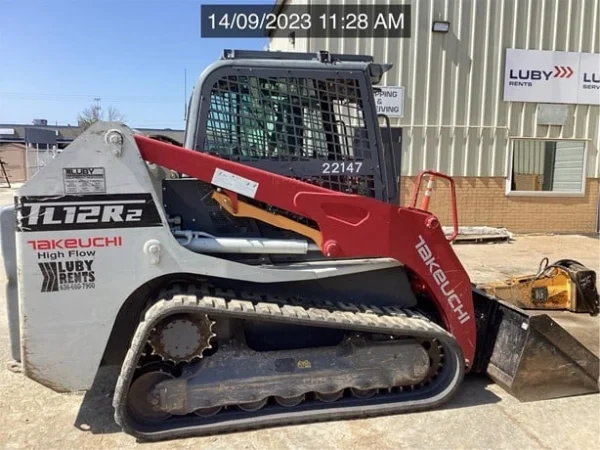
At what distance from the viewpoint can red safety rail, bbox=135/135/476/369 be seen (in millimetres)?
3166

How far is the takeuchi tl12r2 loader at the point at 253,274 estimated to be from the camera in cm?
303

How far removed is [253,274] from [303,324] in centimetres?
47

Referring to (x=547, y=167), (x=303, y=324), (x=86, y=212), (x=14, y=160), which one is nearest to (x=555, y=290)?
(x=303, y=324)

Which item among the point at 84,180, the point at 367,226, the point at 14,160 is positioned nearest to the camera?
the point at 84,180

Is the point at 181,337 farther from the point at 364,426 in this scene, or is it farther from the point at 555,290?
the point at 555,290

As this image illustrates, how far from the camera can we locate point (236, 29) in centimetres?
1322

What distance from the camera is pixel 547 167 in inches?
484

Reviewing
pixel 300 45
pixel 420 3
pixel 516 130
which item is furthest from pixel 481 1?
pixel 300 45

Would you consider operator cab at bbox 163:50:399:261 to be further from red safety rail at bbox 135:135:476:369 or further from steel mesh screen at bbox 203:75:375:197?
red safety rail at bbox 135:135:476:369

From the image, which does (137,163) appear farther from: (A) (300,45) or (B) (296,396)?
(A) (300,45)

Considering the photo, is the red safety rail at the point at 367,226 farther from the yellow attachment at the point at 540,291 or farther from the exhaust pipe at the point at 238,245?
the yellow attachment at the point at 540,291

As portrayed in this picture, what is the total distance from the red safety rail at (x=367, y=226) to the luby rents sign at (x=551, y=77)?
9518 millimetres
